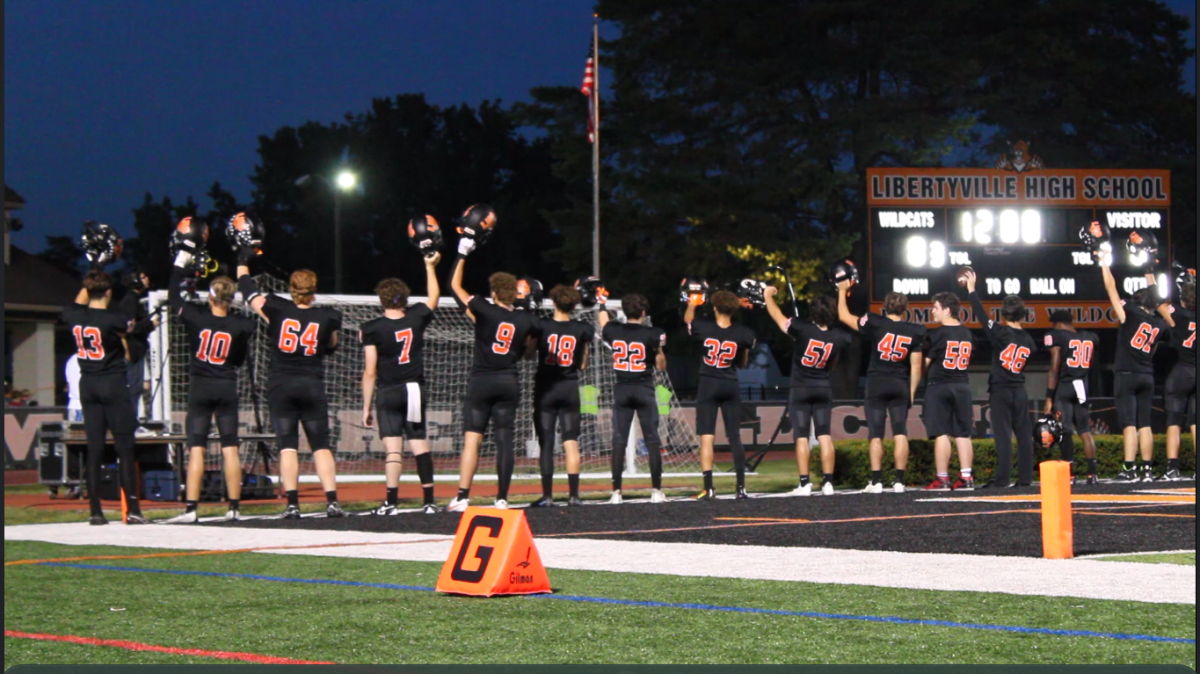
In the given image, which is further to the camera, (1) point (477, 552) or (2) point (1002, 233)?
(2) point (1002, 233)

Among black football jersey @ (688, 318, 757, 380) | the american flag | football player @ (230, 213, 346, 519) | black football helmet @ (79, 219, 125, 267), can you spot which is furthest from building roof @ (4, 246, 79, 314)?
black football jersey @ (688, 318, 757, 380)

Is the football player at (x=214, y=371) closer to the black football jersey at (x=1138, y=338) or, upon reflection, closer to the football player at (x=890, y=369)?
the football player at (x=890, y=369)

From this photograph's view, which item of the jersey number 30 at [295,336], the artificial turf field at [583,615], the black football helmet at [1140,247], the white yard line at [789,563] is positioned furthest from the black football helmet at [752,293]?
the black football helmet at [1140,247]

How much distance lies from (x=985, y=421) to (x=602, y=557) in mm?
17474

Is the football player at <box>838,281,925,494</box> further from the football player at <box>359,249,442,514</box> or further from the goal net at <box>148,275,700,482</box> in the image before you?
the goal net at <box>148,275,700,482</box>

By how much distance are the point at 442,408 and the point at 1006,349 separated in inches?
482

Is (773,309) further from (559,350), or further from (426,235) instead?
(426,235)

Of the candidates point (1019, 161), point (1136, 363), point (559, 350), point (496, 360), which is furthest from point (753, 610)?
point (1019, 161)

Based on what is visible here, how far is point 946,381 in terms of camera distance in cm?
1388

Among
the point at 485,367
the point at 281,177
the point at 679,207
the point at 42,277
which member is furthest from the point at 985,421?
the point at 281,177

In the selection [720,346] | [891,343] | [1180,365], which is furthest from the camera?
[1180,365]

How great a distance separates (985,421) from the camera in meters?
24.5

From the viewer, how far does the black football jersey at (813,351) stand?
13.4m

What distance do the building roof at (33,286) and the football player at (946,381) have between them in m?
25.4
